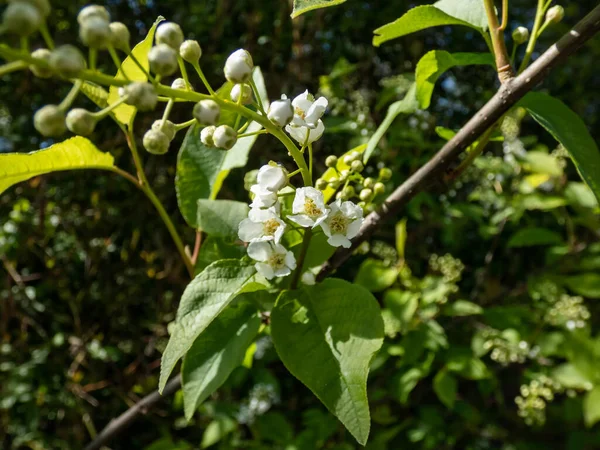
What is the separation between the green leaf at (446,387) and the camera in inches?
88.0

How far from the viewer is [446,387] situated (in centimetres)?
227

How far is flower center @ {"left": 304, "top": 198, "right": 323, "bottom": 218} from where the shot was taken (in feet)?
3.02

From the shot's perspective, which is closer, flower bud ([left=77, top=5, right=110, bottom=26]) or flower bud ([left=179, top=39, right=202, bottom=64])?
flower bud ([left=77, top=5, right=110, bottom=26])

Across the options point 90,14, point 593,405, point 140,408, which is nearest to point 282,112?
point 90,14

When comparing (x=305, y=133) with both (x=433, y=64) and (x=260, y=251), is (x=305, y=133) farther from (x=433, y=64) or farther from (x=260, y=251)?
(x=433, y=64)

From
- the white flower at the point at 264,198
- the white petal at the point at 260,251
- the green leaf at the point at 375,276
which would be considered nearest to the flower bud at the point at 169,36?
the white flower at the point at 264,198

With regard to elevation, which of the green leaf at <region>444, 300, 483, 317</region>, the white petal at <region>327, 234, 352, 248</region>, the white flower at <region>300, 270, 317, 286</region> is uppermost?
the white petal at <region>327, 234, 352, 248</region>

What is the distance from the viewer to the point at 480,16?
109 cm

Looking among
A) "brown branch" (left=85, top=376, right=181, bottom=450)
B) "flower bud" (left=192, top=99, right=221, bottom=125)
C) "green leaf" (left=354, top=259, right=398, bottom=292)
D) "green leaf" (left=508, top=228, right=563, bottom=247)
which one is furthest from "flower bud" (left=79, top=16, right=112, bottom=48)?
"green leaf" (left=508, top=228, right=563, bottom=247)

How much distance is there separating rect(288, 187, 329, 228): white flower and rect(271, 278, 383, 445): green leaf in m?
0.16

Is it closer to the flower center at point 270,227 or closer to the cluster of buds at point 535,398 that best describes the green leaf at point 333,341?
the flower center at point 270,227

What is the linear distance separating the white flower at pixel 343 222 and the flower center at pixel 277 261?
10cm

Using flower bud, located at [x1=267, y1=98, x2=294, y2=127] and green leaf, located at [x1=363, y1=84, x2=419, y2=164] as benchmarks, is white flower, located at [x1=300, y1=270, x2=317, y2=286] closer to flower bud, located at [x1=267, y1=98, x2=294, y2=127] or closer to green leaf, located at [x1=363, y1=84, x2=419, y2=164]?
green leaf, located at [x1=363, y1=84, x2=419, y2=164]

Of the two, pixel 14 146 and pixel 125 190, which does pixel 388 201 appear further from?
pixel 14 146
